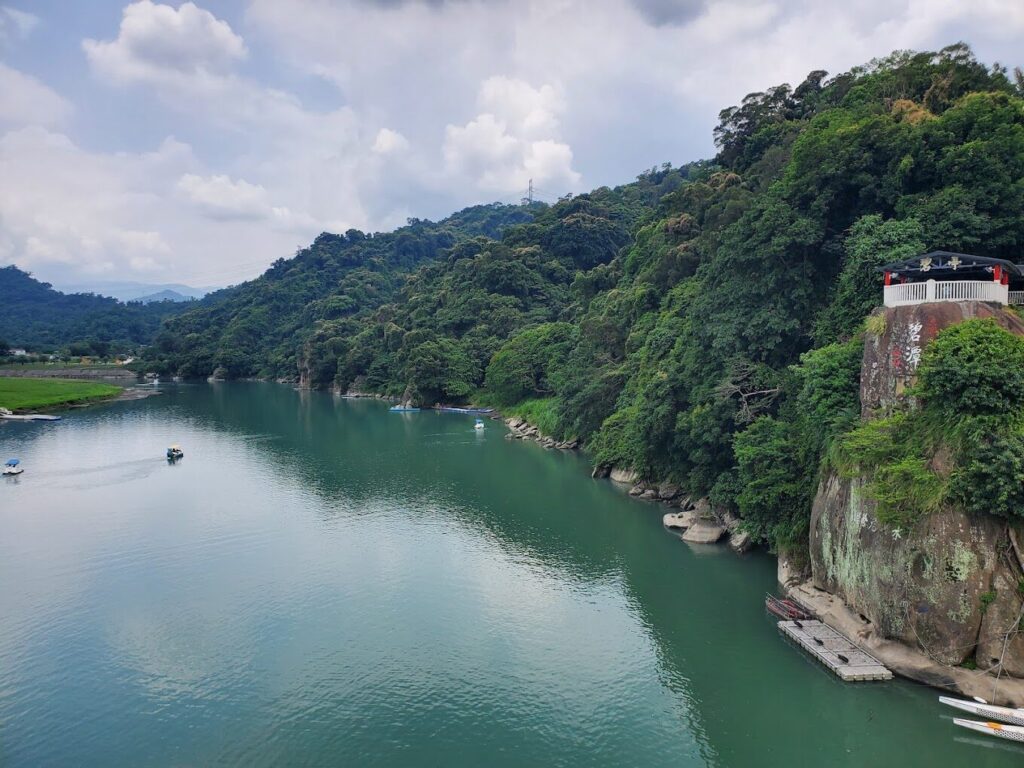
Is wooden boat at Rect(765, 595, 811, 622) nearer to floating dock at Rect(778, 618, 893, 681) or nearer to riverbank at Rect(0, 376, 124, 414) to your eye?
floating dock at Rect(778, 618, 893, 681)

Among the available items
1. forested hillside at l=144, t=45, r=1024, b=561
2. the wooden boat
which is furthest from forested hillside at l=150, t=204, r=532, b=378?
the wooden boat

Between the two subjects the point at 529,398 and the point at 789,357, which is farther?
the point at 529,398

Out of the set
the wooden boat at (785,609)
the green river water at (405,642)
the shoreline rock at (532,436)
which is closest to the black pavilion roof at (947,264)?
the wooden boat at (785,609)

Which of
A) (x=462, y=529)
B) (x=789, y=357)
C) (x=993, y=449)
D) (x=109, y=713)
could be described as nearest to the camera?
(x=993, y=449)

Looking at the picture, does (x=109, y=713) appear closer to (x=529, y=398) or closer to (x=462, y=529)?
(x=462, y=529)

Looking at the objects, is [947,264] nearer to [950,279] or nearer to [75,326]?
[950,279]

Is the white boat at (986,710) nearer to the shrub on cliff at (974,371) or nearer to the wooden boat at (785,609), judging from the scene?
the wooden boat at (785,609)

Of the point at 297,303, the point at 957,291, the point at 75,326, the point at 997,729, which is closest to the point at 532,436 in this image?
the point at 957,291

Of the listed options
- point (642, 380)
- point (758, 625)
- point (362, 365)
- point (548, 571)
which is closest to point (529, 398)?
point (642, 380)
